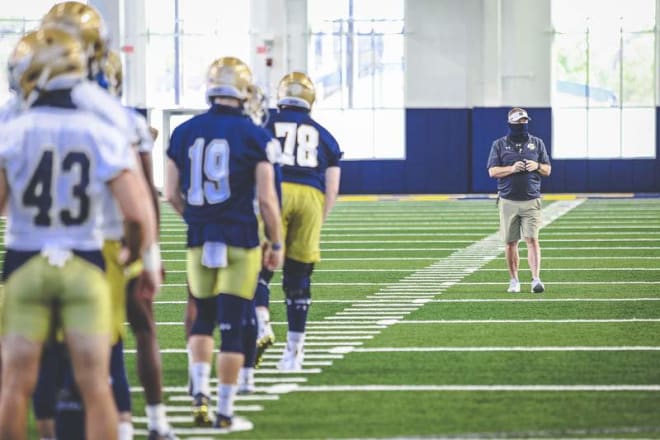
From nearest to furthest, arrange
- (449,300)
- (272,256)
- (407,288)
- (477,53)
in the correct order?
(272,256)
(449,300)
(407,288)
(477,53)

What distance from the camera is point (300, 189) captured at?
972 cm

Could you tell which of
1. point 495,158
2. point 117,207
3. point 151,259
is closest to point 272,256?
point 117,207

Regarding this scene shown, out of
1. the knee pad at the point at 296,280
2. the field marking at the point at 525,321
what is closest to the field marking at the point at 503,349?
the knee pad at the point at 296,280

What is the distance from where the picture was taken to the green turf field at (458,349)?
755 cm

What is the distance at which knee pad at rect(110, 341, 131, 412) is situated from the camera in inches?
251

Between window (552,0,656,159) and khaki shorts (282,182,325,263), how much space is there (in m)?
29.7

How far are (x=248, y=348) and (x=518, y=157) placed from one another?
6.77 m

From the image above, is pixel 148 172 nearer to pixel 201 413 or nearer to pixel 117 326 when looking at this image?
pixel 117 326

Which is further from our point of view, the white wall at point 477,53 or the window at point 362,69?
the window at point 362,69

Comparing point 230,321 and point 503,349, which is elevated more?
point 230,321

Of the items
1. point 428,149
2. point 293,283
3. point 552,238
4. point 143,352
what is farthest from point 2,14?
point 143,352

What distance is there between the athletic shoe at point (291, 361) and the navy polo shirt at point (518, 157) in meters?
5.57

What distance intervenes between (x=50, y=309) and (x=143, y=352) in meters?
1.69

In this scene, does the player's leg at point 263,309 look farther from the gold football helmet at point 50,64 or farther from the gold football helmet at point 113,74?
the gold football helmet at point 50,64
